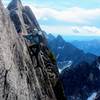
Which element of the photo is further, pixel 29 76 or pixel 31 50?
pixel 31 50

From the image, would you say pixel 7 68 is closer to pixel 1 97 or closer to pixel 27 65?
pixel 1 97

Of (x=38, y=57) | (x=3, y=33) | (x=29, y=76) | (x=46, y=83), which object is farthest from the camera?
(x=38, y=57)

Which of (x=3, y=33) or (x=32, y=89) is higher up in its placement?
(x=3, y=33)

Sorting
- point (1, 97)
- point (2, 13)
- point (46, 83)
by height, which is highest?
point (2, 13)

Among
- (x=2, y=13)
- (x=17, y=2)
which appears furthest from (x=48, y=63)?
(x=17, y=2)

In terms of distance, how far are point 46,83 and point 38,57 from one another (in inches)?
133

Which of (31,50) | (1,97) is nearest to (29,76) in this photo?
(1,97)

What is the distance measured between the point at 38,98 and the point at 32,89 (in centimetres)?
218

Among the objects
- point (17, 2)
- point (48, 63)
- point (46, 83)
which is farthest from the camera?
point (17, 2)

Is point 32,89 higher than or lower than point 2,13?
lower

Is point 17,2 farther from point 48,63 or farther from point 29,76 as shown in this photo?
point 29,76

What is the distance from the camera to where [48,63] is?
44.6 m

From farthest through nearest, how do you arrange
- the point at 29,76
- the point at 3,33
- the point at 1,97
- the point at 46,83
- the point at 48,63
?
1. the point at 48,63
2. the point at 46,83
3. the point at 29,76
4. the point at 3,33
5. the point at 1,97

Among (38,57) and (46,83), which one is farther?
(38,57)
